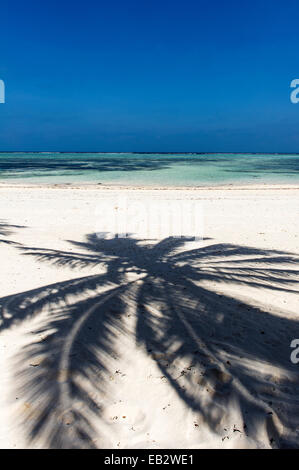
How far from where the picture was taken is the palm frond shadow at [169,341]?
2902 mm

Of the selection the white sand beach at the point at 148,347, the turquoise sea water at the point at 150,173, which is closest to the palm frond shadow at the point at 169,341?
the white sand beach at the point at 148,347

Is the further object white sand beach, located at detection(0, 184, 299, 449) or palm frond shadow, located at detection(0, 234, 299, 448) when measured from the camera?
palm frond shadow, located at detection(0, 234, 299, 448)

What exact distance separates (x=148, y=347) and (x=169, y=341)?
29 centimetres

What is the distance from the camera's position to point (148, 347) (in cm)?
396

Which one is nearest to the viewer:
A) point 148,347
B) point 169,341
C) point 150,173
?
point 148,347

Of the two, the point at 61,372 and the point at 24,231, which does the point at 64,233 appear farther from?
the point at 61,372

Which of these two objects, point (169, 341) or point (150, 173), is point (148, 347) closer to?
point (169, 341)

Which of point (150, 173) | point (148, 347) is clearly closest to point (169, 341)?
point (148, 347)

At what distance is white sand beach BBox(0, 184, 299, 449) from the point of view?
2771 millimetres

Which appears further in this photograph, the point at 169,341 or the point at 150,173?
the point at 150,173

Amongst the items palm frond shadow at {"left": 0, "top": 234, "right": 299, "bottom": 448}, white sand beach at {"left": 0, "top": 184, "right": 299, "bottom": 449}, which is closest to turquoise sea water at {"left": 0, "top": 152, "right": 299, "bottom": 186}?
white sand beach at {"left": 0, "top": 184, "right": 299, "bottom": 449}

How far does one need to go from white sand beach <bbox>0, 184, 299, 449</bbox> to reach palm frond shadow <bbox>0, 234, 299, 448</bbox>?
15 mm

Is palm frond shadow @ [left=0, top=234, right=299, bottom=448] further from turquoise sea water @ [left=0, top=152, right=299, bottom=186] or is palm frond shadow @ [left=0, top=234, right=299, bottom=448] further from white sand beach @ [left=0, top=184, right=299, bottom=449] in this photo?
turquoise sea water @ [left=0, top=152, right=299, bottom=186]

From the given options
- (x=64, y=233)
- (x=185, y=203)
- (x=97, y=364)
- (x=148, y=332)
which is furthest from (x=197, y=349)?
(x=185, y=203)
